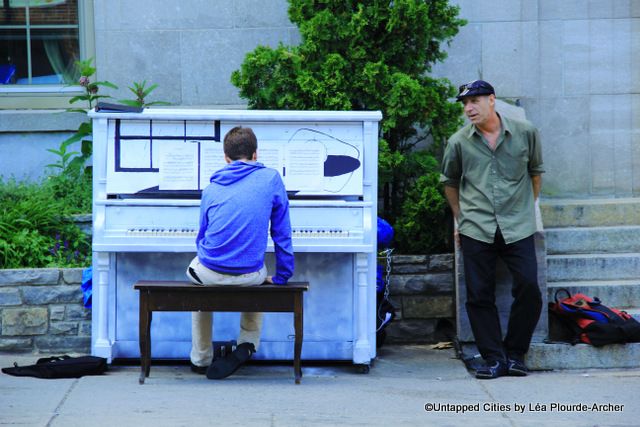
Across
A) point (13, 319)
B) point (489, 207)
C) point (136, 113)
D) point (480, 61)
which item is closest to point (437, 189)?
point (489, 207)

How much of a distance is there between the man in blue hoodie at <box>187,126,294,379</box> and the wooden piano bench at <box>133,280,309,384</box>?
0.21ft

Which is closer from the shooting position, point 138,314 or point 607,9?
point 138,314

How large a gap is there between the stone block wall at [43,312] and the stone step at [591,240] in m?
3.63

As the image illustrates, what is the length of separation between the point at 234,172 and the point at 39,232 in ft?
7.27

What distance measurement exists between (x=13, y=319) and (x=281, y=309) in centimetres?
218

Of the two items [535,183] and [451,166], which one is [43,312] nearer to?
[451,166]

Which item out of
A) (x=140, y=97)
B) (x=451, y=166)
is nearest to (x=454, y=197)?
(x=451, y=166)

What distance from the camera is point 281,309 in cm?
616

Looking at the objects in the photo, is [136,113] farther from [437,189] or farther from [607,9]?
[607,9]

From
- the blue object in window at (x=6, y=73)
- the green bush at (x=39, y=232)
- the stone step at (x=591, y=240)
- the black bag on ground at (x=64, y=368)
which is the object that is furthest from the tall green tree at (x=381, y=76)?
the blue object in window at (x=6, y=73)

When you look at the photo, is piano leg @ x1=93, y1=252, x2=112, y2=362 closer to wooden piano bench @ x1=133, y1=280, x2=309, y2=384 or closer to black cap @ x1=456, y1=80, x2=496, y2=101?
wooden piano bench @ x1=133, y1=280, x2=309, y2=384

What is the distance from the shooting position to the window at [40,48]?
358 inches

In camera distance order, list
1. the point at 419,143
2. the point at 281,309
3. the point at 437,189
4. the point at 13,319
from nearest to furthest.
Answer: the point at 281,309 < the point at 13,319 < the point at 437,189 < the point at 419,143

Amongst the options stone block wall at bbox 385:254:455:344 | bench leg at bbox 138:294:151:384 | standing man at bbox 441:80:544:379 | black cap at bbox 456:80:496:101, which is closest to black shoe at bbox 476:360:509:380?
standing man at bbox 441:80:544:379
